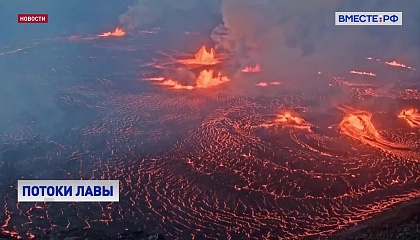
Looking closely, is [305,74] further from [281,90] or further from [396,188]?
[396,188]

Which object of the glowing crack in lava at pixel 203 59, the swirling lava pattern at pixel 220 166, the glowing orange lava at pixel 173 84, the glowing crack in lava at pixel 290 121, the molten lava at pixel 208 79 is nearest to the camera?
the swirling lava pattern at pixel 220 166

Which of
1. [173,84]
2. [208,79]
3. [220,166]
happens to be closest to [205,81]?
[208,79]

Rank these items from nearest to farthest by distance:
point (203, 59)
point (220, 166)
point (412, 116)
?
point (220, 166)
point (412, 116)
point (203, 59)

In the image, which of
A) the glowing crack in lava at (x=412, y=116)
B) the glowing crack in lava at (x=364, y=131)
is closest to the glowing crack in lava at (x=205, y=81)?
the glowing crack in lava at (x=364, y=131)

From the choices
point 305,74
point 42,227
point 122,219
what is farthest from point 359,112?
point 42,227

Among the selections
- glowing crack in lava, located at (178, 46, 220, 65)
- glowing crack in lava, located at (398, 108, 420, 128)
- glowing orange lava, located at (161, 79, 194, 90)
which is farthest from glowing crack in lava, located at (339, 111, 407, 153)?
glowing crack in lava, located at (178, 46, 220, 65)

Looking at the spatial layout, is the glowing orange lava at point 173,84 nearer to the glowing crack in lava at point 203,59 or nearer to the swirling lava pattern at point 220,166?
the swirling lava pattern at point 220,166

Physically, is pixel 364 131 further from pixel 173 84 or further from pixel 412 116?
pixel 173 84
